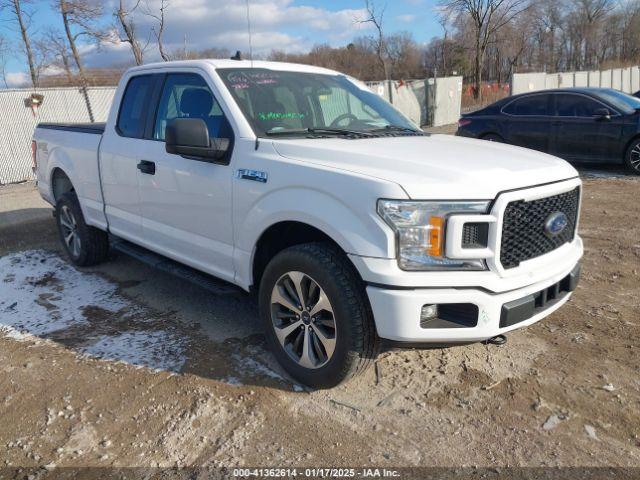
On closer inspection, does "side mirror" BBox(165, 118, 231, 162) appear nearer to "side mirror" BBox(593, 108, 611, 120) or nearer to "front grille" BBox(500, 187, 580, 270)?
"front grille" BBox(500, 187, 580, 270)

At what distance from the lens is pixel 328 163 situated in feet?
9.89

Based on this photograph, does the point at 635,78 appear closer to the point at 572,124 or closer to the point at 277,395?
the point at 572,124

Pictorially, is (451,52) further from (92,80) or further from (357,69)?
(92,80)

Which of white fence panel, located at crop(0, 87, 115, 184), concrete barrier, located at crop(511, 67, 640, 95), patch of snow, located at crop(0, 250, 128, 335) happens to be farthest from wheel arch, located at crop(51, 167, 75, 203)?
concrete barrier, located at crop(511, 67, 640, 95)

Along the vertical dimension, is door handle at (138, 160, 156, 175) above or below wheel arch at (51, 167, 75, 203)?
above

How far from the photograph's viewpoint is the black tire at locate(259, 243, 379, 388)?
111 inches

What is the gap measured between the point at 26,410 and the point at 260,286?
155 centimetres

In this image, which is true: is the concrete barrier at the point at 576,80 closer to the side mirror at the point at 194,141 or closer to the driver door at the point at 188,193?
the driver door at the point at 188,193

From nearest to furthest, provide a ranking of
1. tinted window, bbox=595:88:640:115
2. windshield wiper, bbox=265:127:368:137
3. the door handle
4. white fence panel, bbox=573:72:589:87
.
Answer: windshield wiper, bbox=265:127:368:137
the door handle
tinted window, bbox=595:88:640:115
white fence panel, bbox=573:72:589:87

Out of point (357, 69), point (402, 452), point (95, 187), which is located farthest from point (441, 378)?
point (357, 69)

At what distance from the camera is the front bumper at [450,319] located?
8.72 feet

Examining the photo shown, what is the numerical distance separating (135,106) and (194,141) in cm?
161

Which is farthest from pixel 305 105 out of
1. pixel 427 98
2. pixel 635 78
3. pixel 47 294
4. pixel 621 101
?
pixel 635 78

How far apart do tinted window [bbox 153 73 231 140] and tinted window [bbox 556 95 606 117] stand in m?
8.31
